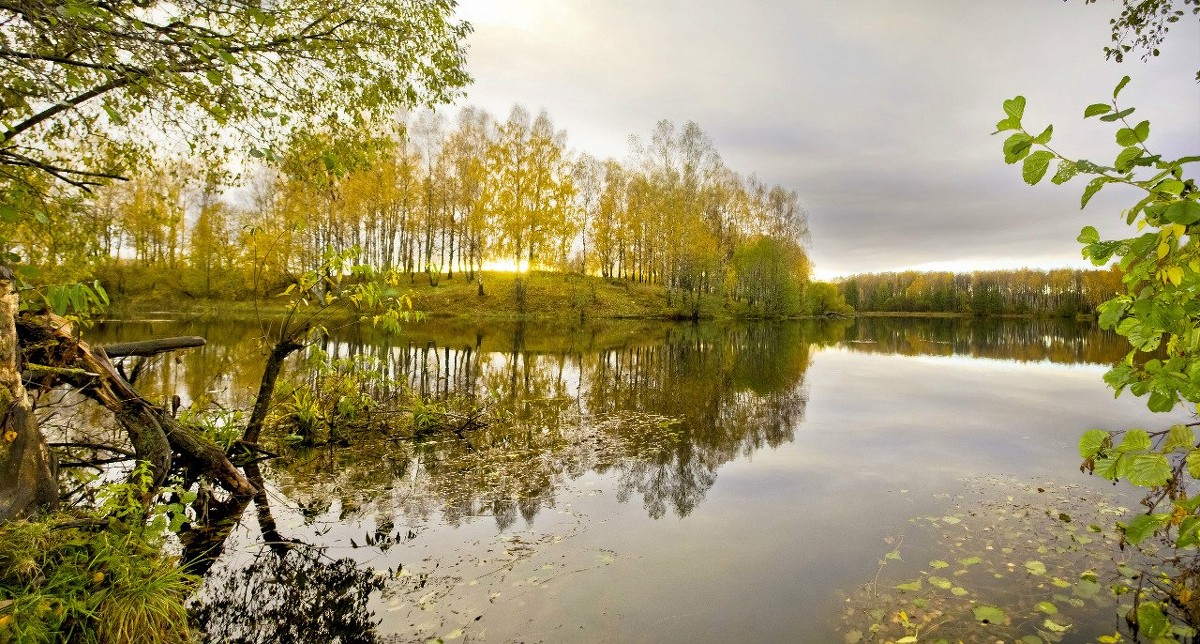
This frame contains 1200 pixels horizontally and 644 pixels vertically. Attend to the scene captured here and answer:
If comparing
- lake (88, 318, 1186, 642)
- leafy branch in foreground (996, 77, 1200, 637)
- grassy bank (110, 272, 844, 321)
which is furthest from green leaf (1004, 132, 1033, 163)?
grassy bank (110, 272, 844, 321)

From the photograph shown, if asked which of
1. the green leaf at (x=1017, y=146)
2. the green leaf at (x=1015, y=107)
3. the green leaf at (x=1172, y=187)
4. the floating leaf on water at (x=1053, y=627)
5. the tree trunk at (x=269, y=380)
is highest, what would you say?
the green leaf at (x=1015, y=107)

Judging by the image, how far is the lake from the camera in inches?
163

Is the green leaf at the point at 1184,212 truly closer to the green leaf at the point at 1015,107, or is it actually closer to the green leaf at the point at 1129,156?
the green leaf at the point at 1129,156

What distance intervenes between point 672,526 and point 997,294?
134 metres

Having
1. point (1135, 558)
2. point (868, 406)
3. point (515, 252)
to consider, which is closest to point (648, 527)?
point (1135, 558)

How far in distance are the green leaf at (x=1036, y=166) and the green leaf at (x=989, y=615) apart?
4007 millimetres

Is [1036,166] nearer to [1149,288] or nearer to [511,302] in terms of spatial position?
[1149,288]

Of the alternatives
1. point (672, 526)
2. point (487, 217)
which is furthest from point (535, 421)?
point (487, 217)

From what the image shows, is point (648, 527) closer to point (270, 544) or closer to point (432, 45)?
point (270, 544)

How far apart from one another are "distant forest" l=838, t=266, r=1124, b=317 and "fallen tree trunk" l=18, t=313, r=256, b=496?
10958cm

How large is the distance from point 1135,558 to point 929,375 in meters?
15.1

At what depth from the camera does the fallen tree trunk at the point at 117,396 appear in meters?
4.14

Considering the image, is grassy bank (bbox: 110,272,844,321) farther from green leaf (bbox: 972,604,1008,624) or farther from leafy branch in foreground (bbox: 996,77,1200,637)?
leafy branch in foreground (bbox: 996,77,1200,637)

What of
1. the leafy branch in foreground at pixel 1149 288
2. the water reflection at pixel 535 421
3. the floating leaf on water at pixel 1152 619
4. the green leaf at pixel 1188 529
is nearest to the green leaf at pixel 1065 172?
the leafy branch in foreground at pixel 1149 288
